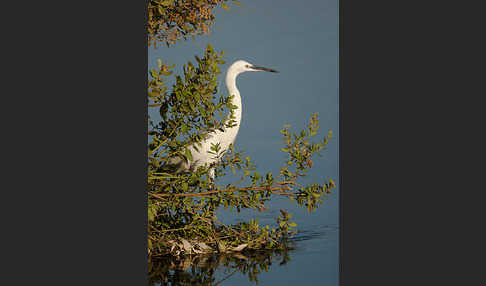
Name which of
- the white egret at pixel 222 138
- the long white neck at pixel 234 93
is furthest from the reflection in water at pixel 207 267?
the long white neck at pixel 234 93

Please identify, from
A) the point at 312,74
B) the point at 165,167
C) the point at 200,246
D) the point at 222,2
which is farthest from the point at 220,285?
the point at 222,2

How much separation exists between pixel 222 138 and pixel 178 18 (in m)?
0.81

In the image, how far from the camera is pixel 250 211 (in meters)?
3.71

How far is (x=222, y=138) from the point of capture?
3682 millimetres

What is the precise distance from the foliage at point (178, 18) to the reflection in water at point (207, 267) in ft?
4.30

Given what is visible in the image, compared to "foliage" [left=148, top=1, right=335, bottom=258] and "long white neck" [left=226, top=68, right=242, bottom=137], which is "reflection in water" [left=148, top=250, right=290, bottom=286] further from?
"long white neck" [left=226, top=68, right=242, bottom=137]

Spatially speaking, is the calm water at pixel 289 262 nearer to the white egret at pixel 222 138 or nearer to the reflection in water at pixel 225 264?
the reflection in water at pixel 225 264

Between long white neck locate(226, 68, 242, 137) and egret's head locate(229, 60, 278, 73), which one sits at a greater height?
egret's head locate(229, 60, 278, 73)

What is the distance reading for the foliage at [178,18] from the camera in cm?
366

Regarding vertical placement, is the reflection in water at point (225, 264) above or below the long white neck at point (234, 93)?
below

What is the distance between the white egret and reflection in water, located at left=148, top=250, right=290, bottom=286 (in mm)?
506

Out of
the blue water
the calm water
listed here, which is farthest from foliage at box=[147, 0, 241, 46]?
the calm water

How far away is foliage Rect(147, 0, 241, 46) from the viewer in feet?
12.0

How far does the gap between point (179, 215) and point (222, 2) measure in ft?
4.38
